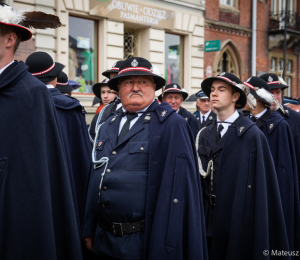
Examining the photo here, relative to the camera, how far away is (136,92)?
3176mm

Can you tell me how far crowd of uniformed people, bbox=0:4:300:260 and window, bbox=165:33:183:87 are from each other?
9828 mm

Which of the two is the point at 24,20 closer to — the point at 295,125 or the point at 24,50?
the point at 295,125

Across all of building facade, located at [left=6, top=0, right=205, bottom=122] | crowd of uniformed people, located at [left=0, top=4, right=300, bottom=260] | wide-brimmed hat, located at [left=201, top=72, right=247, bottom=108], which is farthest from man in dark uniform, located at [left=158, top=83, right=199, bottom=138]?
building facade, located at [left=6, top=0, right=205, bottom=122]

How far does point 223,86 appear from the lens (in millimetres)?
4324

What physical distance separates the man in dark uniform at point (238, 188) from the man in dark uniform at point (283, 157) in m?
0.73

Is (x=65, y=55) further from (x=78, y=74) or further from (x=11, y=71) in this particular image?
(x=11, y=71)

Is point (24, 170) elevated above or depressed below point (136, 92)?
below

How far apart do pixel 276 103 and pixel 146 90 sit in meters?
2.51

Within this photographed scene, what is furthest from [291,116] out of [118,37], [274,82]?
[118,37]

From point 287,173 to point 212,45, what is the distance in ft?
36.3

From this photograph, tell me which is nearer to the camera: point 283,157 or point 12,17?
point 12,17

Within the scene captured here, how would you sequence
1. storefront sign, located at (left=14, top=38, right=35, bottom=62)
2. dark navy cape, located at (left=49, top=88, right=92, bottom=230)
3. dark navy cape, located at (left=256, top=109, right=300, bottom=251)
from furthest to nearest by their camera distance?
1. storefront sign, located at (left=14, top=38, right=35, bottom=62)
2. dark navy cape, located at (left=256, top=109, right=300, bottom=251)
3. dark navy cape, located at (left=49, top=88, right=92, bottom=230)

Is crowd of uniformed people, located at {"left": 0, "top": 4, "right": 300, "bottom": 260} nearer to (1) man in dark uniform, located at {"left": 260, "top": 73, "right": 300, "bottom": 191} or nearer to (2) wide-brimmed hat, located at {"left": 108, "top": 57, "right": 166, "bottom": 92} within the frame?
(2) wide-brimmed hat, located at {"left": 108, "top": 57, "right": 166, "bottom": 92}

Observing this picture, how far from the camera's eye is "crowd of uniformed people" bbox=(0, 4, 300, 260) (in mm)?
2146
